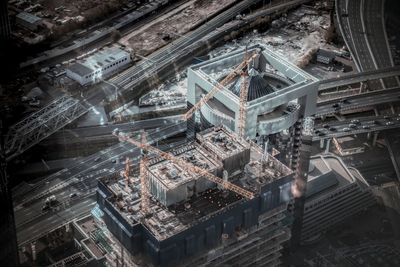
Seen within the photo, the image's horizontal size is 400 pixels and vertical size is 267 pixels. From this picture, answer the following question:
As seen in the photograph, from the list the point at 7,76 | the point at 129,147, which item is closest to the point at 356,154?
the point at 129,147

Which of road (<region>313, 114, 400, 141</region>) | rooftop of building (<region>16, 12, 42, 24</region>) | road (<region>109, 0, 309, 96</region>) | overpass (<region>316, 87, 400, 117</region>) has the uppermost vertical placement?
rooftop of building (<region>16, 12, 42, 24</region>)

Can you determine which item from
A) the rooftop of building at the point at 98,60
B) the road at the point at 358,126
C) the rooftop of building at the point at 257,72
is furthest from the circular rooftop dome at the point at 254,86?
the rooftop of building at the point at 98,60

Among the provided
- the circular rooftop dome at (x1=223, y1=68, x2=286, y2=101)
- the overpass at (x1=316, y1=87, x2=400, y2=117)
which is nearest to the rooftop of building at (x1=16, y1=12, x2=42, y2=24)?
the overpass at (x1=316, y1=87, x2=400, y2=117)

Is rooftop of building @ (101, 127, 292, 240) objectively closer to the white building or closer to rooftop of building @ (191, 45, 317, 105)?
rooftop of building @ (191, 45, 317, 105)

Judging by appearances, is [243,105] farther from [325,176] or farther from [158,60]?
[158,60]

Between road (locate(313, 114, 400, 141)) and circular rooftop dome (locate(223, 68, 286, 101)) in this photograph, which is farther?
road (locate(313, 114, 400, 141))

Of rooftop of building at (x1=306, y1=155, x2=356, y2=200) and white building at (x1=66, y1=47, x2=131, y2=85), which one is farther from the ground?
white building at (x1=66, y1=47, x2=131, y2=85)

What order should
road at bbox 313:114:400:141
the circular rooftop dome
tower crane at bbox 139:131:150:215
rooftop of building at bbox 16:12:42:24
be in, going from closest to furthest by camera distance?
tower crane at bbox 139:131:150:215 → the circular rooftop dome → road at bbox 313:114:400:141 → rooftop of building at bbox 16:12:42:24

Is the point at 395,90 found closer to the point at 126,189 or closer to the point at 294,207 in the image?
the point at 294,207

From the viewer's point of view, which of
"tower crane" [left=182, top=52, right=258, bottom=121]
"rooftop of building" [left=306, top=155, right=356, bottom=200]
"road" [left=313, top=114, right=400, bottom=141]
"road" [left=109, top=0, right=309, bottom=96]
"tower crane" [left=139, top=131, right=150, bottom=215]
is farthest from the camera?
"road" [left=109, top=0, right=309, bottom=96]
